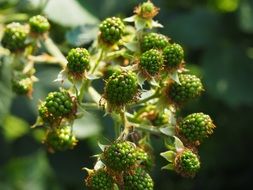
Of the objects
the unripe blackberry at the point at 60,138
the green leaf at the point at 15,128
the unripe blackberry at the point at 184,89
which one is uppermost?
the unripe blackberry at the point at 184,89

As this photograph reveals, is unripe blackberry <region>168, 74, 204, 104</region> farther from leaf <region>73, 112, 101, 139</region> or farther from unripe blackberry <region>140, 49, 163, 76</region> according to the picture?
leaf <region>73, 112, 101, 139</region>

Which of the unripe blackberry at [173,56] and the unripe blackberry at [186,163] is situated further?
the unripe blackberry at [173,56]

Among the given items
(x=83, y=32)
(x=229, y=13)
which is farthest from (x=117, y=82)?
(x=229, y=13)

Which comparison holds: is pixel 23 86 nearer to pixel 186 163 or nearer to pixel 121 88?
pixel 121 88

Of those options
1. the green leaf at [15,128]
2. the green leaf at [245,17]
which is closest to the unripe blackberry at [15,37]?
the green leaf at [15,128]

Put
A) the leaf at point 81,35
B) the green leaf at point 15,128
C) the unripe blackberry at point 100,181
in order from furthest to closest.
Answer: the green leaf at point 15,128, the leaf at point 81,35, the unripe blackberry at point 100,181

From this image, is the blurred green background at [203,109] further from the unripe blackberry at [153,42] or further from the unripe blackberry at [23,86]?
the unripe blackberry at [153,42]
